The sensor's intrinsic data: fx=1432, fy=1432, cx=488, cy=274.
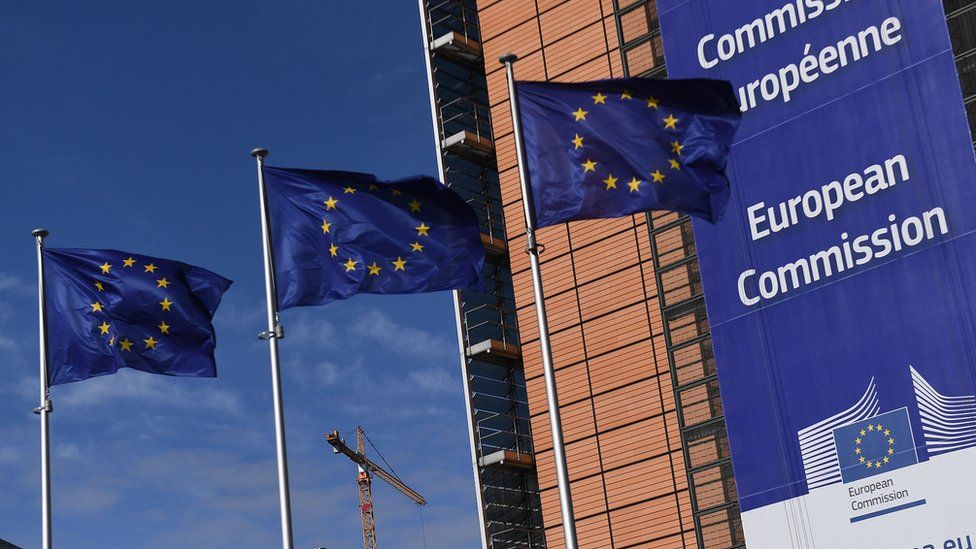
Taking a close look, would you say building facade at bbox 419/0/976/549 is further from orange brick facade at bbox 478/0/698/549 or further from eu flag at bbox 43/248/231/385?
eu flag at bbox 43/248/231/385

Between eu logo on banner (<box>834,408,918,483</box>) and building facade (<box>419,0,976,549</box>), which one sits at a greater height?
building facade (<box>419,0,976,549</box>)

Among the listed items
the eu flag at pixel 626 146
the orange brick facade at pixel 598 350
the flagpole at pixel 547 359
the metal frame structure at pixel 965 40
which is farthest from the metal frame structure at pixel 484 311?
the flagpole at pixel 547 359

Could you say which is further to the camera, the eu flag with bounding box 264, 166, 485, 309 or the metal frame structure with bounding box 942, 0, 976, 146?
the metal frame structure with bounding box 942, 0, 976, 146

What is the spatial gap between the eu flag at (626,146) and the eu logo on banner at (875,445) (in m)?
24.5

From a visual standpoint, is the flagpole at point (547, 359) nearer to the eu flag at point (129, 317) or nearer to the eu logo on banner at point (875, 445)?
the eu flag at point (129, 317)

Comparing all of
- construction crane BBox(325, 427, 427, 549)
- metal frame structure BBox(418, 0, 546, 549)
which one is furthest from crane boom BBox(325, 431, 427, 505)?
metal frame structure BBox(418, 0, 546, 549)

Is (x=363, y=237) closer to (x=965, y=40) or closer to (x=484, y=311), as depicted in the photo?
(x=965, y=40)

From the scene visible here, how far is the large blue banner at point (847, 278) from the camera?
163ft

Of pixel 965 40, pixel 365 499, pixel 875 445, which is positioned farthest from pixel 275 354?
pixel 365 499

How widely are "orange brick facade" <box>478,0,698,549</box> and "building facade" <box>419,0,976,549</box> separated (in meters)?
0.07

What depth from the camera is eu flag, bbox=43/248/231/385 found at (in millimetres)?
30844

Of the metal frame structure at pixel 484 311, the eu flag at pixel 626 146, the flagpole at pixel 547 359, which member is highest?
the metal frame structure at pixel 484 311

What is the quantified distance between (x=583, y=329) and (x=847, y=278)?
15581mm

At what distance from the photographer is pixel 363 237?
2862 centimetres
